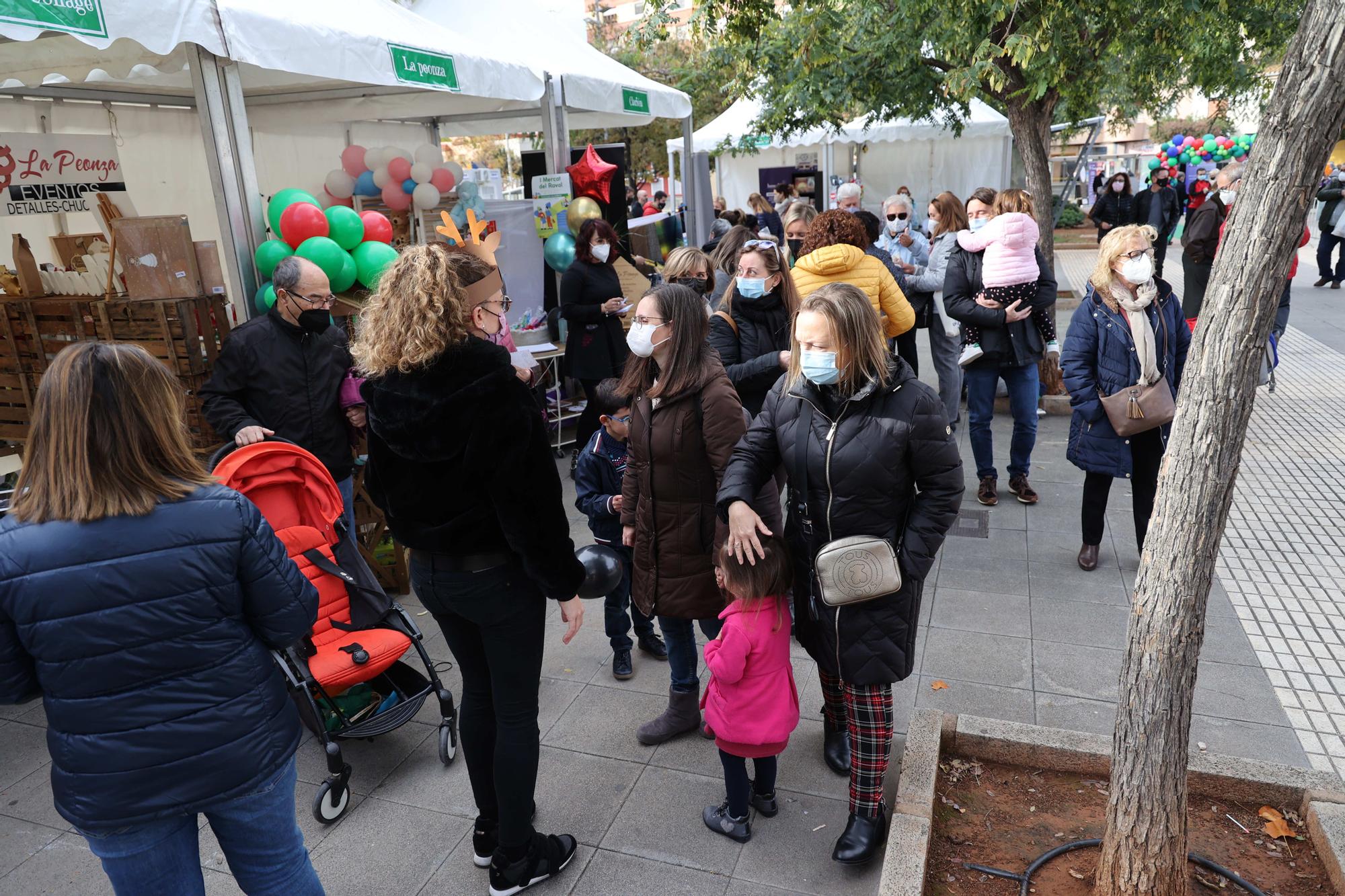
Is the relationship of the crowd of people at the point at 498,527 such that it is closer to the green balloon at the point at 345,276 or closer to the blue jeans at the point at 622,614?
the blue jeans at the point at 622,614

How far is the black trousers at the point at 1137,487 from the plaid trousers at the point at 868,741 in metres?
2.45

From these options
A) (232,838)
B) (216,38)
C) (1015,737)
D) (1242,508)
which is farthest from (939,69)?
(232,838)

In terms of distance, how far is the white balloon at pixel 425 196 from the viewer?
7.08m

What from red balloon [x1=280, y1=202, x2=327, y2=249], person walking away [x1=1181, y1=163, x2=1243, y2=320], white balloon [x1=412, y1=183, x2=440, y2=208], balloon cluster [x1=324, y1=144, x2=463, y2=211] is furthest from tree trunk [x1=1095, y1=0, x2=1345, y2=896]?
person walking away [x1=1181, y1=163, x2=1243, y2=320]

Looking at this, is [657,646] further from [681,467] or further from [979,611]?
[979,611]

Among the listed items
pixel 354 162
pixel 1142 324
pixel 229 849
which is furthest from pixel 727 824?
pixel 354 162

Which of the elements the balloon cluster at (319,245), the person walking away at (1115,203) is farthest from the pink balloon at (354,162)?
the person walking away at (1115,203)

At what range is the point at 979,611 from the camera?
184 inches

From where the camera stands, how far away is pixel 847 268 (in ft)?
16.6

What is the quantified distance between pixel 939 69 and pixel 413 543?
29.2 feet

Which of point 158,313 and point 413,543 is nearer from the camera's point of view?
point 413,543

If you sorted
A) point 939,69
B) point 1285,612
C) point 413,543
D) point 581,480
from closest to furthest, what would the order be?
point 413,543 < point 581,480 < point 1285,612 < point 939,69

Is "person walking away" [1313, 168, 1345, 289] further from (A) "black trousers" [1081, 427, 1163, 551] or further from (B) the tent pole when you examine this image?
(B) the tent pole

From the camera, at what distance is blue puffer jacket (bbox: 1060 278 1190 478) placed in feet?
15.2
